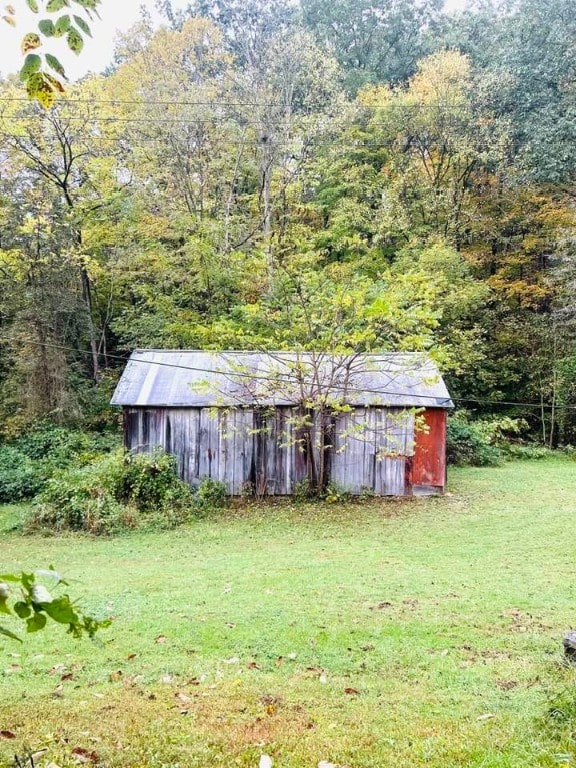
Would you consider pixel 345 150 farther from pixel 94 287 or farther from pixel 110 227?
pixel 94 287

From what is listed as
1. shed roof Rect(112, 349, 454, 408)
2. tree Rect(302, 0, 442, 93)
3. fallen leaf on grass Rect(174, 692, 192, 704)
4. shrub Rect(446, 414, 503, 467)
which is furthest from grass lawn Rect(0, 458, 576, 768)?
tree Rect(302, 0, 442, 93)

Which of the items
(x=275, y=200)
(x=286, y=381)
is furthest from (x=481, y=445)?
(x=275, y=200)

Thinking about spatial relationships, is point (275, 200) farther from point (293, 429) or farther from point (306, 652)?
point (306, 652)

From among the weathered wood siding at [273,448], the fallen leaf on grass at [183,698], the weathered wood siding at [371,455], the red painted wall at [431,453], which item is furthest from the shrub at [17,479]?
the fallen leaf on grass at [183,698]

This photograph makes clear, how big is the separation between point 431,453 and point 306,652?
8.33 meters

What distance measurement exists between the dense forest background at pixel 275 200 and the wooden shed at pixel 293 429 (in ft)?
12.9

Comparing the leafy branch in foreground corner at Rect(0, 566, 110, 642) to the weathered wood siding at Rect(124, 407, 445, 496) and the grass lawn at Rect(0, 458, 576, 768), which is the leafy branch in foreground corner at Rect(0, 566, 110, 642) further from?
the weathered wood siding at Rect(124, 407, 445, 496)

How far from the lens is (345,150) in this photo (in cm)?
2070

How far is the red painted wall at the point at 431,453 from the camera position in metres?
12.3

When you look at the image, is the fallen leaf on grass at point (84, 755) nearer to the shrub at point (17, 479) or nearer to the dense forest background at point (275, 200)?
the shrub at point (17, 479)

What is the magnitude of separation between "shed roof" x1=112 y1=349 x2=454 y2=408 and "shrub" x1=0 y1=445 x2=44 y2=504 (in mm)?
2821

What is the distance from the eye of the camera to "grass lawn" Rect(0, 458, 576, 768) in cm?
299

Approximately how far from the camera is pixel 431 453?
40.4ft

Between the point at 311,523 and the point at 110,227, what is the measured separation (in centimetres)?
1309
